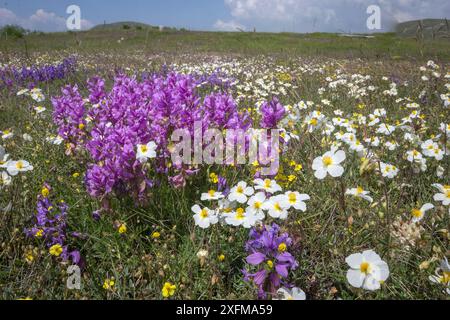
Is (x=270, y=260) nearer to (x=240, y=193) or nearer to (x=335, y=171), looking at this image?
(x=240, y=193)

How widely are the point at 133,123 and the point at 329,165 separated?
1593 millimetres

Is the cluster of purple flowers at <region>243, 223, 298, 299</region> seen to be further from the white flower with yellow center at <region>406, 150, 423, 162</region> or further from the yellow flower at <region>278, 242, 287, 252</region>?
the white flower with yellow center at <region>406, 150, 423, 162</region>

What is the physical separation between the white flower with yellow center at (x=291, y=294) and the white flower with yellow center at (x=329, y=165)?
767mm

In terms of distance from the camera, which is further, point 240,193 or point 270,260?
point 240,193

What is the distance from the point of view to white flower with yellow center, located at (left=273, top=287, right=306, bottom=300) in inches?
68.3

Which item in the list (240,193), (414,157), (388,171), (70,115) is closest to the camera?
(240,193)

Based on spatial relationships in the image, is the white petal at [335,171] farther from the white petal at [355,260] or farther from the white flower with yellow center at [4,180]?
the white flower with yellow center at [4,180]

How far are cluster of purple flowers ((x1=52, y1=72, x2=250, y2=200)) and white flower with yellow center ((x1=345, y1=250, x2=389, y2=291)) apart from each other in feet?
5.14

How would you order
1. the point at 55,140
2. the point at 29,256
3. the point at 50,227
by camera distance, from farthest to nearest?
the point at 55,140 → the point at 50,227 → the point at 29,256

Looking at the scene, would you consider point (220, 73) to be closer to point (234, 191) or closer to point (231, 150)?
point (231, 150)

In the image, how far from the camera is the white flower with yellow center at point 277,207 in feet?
6.72

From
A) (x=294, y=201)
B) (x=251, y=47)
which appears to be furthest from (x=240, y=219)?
(x=251, y=47)

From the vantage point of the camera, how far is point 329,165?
88.7 inches

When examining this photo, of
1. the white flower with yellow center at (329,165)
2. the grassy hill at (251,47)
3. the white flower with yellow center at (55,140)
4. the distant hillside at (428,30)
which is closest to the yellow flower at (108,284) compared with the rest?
the white flower with yellow center at (329,165)
